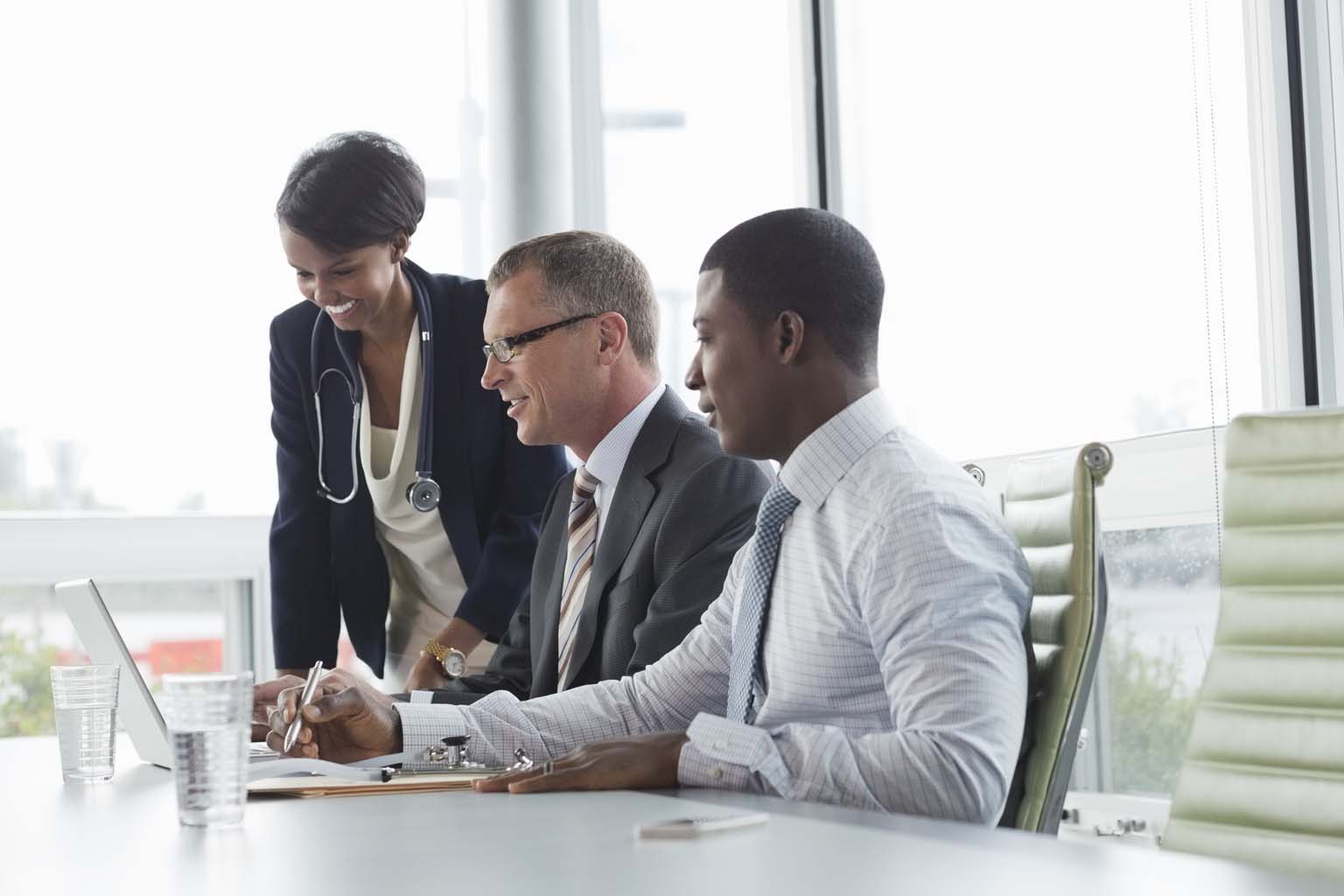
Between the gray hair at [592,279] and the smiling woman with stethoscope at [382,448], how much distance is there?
0.36 m

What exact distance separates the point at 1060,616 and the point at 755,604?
32 centimetres

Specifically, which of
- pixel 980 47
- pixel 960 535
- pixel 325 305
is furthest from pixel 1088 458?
pixel 980 47

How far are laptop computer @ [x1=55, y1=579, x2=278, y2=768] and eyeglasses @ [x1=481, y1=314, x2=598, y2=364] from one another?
0.75 m

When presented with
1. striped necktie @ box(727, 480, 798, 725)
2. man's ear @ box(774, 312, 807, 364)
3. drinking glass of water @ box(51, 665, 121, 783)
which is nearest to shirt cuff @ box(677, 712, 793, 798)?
striped necktie @ box(727, 480, 798, 725)

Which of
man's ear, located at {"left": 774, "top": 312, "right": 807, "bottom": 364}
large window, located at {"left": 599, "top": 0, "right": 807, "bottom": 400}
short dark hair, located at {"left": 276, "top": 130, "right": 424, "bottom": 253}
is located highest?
large window, located at {"left": 599, "top": 0, "right": 807, "bottom": 400}

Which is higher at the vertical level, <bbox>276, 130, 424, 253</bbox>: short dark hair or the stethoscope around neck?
<bbox>276, 130, 424, 253</bbox>: short dark hair

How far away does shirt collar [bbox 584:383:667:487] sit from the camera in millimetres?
2223

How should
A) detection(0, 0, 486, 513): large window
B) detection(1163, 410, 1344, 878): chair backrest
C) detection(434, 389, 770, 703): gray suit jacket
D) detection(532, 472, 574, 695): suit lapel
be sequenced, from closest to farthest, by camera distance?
detection(1163, 410, 1344, 878): chair backrest < detection(434, 389, 770, 703): gray suit jacket < detection(532, 472, 574, 695): suit lapel < detection(0, 0, 486, 513): large window

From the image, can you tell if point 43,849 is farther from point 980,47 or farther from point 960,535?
point 980,47

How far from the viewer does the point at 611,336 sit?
231cm

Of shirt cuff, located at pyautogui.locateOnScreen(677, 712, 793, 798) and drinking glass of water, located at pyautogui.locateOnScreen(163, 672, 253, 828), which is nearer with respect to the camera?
drinking glass of water, located at pyautogui.locateOnScreen(163, 672, 253, 828)

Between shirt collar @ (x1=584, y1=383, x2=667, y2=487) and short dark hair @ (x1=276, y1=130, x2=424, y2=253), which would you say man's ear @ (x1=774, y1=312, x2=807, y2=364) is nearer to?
shirt collar @ (x1=584, y1=383, x2=667, y2=487)

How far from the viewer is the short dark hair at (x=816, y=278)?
65.9 inches

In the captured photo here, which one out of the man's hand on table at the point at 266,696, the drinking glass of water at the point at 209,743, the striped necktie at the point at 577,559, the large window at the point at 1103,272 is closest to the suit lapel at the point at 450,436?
the striped necktie at the point at 577,559
